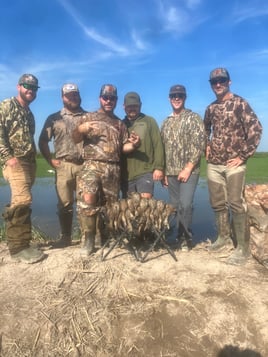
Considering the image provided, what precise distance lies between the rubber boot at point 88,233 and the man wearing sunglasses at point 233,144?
8.44 ft

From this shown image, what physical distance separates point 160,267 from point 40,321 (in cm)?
225

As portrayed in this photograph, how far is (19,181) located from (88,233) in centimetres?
159

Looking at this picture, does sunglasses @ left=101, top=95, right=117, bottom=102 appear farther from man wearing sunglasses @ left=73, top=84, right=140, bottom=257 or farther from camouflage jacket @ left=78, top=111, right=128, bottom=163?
camouflage jacket @ left=78, top=111, right=128, bottom=163

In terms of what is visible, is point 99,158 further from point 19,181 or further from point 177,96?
point 177,96

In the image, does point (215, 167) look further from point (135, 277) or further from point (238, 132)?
point (135, 277)

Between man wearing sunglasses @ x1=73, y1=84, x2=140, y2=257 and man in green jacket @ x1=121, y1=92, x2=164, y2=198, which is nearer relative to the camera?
man wearing sunglasses @ x1=73, y1=84, x2=140, y2=257

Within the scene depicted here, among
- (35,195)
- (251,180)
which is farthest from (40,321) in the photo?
(251,180)

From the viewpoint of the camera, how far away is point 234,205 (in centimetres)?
653

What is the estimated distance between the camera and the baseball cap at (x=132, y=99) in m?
6.73

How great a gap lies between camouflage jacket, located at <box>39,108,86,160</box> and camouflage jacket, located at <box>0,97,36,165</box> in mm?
961

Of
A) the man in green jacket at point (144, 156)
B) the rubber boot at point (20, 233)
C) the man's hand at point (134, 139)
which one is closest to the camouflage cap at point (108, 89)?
the man in green jacket at point (144, 156)

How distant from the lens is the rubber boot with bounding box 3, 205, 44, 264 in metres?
6.14

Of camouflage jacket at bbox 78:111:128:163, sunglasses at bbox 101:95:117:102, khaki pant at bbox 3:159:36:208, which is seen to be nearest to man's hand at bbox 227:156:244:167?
camouflage jacket at bbox 78:111:128:163

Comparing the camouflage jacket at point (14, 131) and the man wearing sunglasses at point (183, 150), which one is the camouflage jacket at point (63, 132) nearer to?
the camouflage jacket at point (14, 131)
